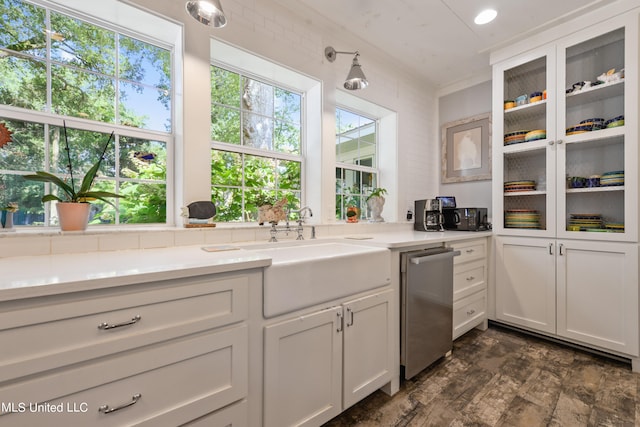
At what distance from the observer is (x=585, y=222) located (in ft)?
7.15

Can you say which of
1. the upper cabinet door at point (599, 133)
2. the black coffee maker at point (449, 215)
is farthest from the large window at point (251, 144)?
the upper cabinet door at point (599, 133)

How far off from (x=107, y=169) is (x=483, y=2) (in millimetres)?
2814

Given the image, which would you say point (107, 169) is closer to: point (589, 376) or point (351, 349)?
point (351, 349)

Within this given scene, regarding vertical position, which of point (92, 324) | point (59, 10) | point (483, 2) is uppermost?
point (483, 2)

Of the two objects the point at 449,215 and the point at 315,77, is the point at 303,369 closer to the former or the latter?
the point at 315,77

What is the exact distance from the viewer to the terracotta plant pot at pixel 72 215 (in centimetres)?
133

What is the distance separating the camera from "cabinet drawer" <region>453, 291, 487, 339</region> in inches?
87.4

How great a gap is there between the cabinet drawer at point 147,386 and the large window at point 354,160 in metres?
1.95

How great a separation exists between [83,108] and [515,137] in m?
3.23

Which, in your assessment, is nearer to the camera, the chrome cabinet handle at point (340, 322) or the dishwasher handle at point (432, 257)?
the chrome cabinet handle at point (340, 322)

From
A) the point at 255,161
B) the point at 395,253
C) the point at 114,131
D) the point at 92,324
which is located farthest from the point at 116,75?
the point at 395,253

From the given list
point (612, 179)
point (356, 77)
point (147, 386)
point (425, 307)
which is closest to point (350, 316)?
point (425, 307)

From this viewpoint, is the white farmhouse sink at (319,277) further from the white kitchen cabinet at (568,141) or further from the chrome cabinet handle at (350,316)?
the white kitchen cabinet at (568,141)

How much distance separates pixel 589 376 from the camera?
6.11 ft
